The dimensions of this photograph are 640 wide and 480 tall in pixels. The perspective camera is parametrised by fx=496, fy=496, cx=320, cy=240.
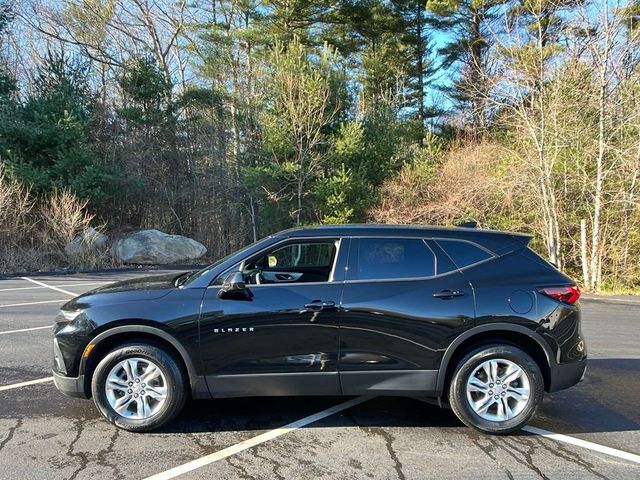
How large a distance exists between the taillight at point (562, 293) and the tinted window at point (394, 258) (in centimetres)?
95

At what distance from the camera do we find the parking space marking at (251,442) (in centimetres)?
341

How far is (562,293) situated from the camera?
412cm

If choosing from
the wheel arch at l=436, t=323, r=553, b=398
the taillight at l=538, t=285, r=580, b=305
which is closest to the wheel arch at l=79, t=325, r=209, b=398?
the wheel arch at l=436, t=323, r=553, b=398

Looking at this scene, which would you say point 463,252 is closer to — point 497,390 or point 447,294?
point 447,294

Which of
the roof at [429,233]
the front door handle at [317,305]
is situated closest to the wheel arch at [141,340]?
the front door handle at [317,305]

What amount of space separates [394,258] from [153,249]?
1508cm

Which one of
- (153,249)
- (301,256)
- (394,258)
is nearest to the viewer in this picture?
(394,258)

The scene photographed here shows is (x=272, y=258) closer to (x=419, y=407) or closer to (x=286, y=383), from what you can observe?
(x=286, y=383)

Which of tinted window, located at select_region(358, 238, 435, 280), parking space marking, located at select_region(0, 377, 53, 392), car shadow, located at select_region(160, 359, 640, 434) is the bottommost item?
car shadow, located at select_region(160, 359, 640, 434)

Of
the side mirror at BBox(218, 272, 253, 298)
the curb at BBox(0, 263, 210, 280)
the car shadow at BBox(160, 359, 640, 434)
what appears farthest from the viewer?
the curb at BBox(0, 263, 210, 280)

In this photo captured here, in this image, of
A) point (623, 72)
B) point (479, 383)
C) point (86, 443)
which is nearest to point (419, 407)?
point (479, 383)

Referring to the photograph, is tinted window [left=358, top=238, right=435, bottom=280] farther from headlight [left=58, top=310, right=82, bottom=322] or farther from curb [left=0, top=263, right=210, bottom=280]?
curb [left=0, top=263, right=210, bottom=280]

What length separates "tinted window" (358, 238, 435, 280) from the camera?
13.6ft

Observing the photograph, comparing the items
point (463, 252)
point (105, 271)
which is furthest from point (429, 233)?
point (105, 271)
